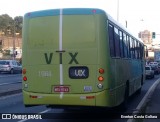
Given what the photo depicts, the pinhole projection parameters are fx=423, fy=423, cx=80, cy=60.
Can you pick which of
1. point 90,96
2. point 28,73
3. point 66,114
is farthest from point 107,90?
point 66,114

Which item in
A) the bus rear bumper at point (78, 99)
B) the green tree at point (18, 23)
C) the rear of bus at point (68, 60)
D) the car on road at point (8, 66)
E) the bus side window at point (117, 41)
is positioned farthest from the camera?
the green tree at point (18, 23)

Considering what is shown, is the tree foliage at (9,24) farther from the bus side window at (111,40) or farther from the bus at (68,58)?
the bus at (68,58)

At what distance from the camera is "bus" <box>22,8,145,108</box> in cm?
1086

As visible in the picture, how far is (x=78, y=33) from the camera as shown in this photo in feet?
36.3

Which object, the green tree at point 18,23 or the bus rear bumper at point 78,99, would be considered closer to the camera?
the bus rear bumper at point 78,99

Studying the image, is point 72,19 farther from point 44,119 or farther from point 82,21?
point 44,119

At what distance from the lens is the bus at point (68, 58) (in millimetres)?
10859

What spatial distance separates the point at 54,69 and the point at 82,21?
1461 mm

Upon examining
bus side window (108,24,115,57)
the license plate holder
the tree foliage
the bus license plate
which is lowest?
the license plate holder

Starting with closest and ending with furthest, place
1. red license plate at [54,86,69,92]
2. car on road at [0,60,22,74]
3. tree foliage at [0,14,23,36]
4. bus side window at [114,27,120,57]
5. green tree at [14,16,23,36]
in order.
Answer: red license plate at [54,86,69,92] → bus side window at [114,27,120,57] → car on road at [0,60,22,74] → green tree at [14,16,23,36] → tree foliage at [0,14,23,36]

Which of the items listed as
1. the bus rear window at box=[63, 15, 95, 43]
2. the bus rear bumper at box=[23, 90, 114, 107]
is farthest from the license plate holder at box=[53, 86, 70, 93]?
the bus rear window at box=[63, 15, 95, 43]

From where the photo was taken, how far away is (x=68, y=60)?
11.1 meters

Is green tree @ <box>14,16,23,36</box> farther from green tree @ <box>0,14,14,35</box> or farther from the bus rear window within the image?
the bus rear window

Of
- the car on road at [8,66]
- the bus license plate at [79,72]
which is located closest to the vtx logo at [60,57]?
the bus license plate at [79,72]
